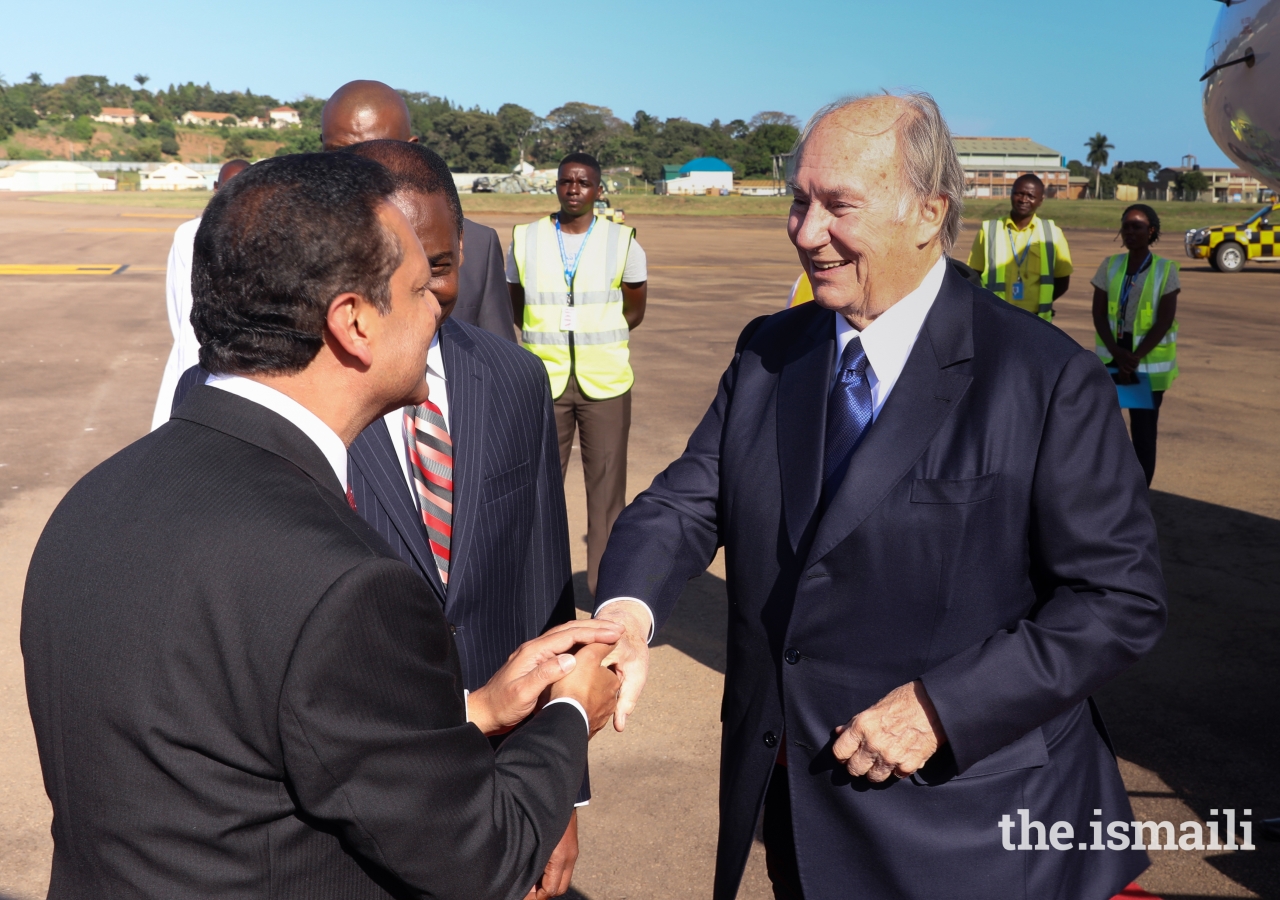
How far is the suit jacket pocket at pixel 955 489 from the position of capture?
1895 millimetres

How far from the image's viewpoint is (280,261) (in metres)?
1.36

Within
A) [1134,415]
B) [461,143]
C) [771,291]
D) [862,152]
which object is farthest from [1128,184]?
[862,152]

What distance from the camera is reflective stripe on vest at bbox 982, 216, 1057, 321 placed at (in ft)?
28.3

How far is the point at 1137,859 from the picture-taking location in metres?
2.00

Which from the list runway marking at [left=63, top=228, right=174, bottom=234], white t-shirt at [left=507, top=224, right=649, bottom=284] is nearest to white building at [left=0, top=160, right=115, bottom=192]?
runway marking at [left=63, top=228, right=174, bottom=234]

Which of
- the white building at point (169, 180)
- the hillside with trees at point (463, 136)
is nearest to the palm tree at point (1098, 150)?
the hillside with trees at point (463, 136)

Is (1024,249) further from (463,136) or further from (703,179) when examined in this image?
(463,136)

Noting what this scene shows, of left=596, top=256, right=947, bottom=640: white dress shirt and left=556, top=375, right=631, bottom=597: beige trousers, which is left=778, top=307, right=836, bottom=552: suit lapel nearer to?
left=596, top=256, right=947, bottom=640: white dress shirt

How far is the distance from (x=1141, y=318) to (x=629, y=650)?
6546mm

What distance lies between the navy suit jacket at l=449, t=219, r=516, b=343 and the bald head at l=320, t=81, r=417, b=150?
0.58 metres

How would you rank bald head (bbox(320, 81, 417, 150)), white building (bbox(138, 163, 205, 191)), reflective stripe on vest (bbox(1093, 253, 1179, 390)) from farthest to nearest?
white building (bbox(138, 163, 205, 191)) → reflective stripe on vest (bbox(1093, 253, 1179, 390)) → bald head (bbox(320, 81, 417, 150))

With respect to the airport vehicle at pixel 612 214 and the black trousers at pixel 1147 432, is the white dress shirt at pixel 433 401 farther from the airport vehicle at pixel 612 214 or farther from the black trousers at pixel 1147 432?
the airport vehicle at pixel 612 214

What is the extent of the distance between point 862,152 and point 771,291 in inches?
713

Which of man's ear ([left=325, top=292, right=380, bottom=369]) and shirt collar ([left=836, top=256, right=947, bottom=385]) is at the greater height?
man's ear ([left=325, top=292, right=380, bottom=369])
